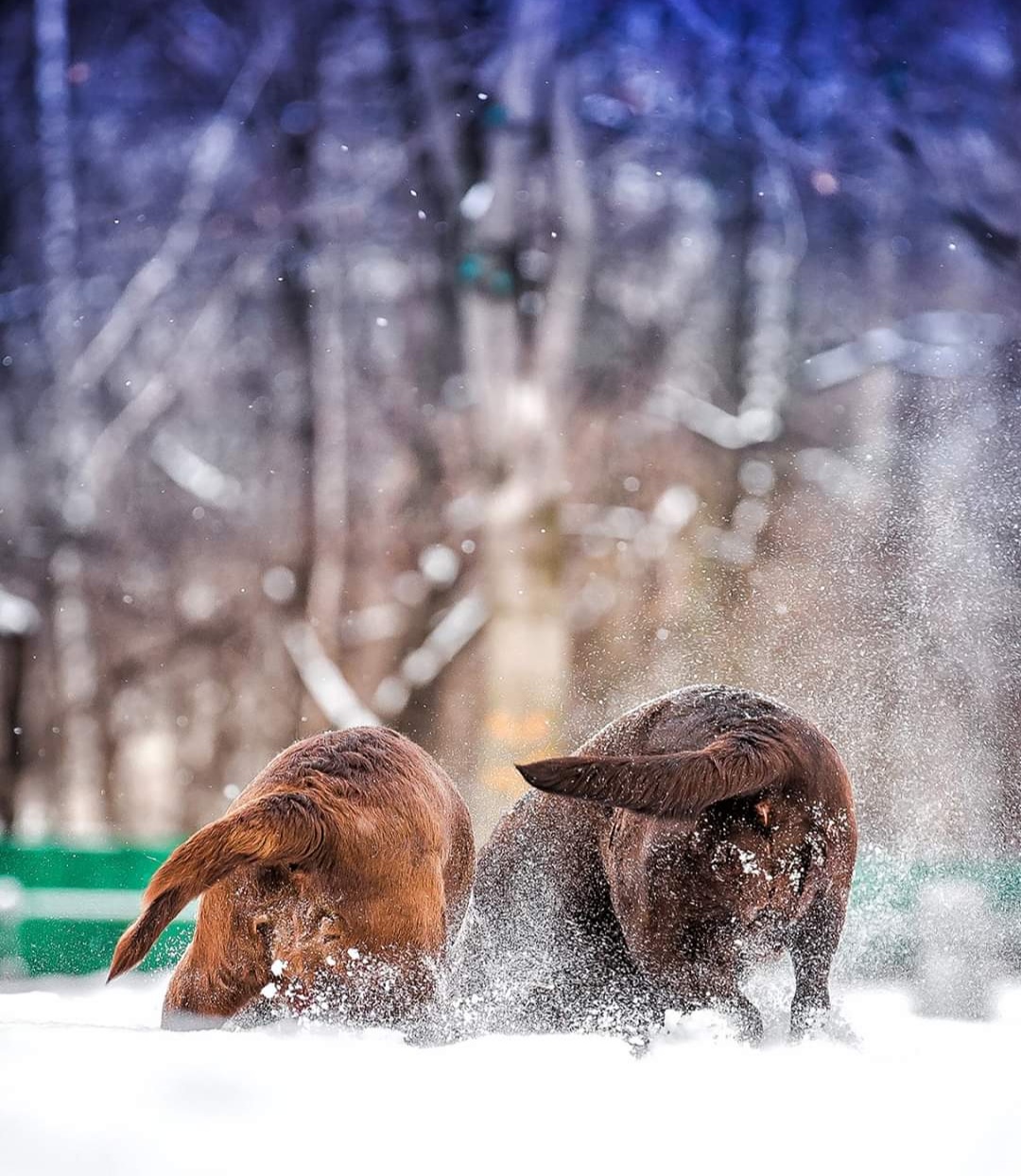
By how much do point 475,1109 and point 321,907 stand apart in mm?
353

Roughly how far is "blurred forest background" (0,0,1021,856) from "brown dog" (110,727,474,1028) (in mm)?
3043

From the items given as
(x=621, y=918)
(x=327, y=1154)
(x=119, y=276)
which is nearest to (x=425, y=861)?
(x=621, y=918)

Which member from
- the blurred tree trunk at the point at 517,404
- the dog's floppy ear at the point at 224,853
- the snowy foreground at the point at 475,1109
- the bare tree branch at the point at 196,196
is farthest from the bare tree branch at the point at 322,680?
the snowy foreground at the point at 475,1109

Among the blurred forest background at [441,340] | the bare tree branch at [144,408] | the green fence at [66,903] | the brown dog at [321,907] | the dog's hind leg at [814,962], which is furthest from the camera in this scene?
the bare tree branch at [144,408]

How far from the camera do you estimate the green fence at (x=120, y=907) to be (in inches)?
77.7

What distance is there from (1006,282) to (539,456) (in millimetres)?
2068

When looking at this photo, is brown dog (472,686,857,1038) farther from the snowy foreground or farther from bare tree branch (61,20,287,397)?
bare tree branch (61,20,287,397)

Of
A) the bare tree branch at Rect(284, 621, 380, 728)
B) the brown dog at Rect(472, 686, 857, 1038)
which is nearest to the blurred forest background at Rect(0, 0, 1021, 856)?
the bare tree branch at Rect(284, 621, 380, 728)

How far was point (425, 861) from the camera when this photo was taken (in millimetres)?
1207

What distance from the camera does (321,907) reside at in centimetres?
112

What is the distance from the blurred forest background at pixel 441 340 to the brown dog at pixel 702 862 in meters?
2.87

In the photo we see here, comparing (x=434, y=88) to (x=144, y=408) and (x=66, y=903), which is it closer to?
(x=144, y=408)

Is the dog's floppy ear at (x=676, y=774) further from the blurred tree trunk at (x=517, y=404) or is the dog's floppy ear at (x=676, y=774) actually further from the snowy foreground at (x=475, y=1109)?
the blurred tree trunk at (x=517, y=404)

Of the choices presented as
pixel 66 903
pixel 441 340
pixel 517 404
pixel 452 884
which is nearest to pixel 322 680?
pixel 66 903
